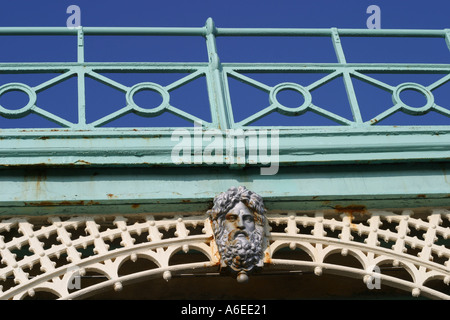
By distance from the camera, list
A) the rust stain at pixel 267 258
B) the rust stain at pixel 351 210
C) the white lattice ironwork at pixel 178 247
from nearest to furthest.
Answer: the white lattice ironwork at pixel 178 247
the rust stain at pixel 267 258
the rust stain at pixel 351 210

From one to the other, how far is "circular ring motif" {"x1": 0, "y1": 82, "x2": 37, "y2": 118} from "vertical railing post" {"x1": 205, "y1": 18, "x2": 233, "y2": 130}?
4.66ft

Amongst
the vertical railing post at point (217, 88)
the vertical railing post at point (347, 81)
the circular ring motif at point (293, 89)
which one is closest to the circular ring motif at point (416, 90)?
the vertical railing post at point (347, 81)

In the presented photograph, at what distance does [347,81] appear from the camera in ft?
23.8

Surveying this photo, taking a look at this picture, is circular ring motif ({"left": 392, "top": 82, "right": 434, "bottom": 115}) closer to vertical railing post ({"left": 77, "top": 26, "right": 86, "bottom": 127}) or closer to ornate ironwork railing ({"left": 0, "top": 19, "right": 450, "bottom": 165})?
ornate ironwork railing ({"left": 0, "top": 19, "right": 450, "bottom": 165})

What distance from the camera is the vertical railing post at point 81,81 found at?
263 inches

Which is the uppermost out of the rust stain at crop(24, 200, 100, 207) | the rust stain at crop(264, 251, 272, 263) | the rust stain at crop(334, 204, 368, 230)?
the rust stain at crop(24, 200, 100, 207)

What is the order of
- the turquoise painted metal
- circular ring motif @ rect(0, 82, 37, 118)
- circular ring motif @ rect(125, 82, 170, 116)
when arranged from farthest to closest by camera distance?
circular ring motif @ rect(125, 82, 170, 116) < circular ring motif @ rect(0, 82, 37, 118) < the turquoise painted metal

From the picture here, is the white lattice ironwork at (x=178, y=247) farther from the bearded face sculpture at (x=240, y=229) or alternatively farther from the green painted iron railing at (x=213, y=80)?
the green painted iron railing at (x=213, y=80)

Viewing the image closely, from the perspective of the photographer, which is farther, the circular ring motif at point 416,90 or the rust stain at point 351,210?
the circular ring motif at point 416,90

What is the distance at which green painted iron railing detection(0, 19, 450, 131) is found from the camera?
6781 mm
